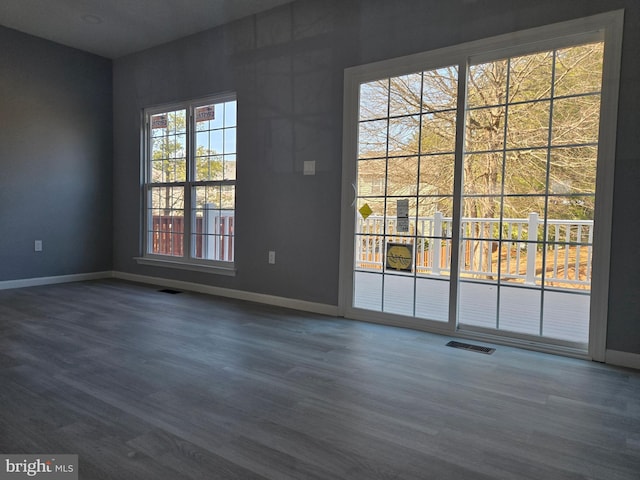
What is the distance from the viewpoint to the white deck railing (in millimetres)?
3574

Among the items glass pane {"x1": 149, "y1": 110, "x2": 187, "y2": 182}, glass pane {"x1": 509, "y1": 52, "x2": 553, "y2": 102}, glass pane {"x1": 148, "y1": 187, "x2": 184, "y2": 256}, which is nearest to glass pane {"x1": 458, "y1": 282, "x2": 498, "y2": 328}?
glass pane {"x1": 509, "y1": 52, "x2": 553, "y2": 102}

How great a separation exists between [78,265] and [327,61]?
13.0 feet

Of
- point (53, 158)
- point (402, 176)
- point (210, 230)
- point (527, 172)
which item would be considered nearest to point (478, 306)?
point (527, 172)

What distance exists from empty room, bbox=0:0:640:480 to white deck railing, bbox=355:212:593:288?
0.03m

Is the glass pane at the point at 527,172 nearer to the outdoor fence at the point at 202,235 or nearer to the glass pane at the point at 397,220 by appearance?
the glass pane at the point at 397,220

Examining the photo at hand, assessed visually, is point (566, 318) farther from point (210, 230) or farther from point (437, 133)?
point (210, 230)

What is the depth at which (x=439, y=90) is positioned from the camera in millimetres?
3297

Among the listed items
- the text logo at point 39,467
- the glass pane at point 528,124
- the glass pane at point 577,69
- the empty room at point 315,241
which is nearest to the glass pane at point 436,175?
the empty room at point 315,241

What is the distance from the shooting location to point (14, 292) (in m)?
4.41

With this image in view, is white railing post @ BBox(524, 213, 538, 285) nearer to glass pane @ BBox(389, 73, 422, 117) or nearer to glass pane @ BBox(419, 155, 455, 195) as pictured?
glass pane @ BBox(419, 155, 455, 195)

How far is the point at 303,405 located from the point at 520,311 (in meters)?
2.72

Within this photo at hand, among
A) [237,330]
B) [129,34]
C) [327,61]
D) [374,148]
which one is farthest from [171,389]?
[129,34]

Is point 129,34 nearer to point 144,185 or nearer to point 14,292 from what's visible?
point 144,185

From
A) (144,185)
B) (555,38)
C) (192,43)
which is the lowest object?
(144,185)
